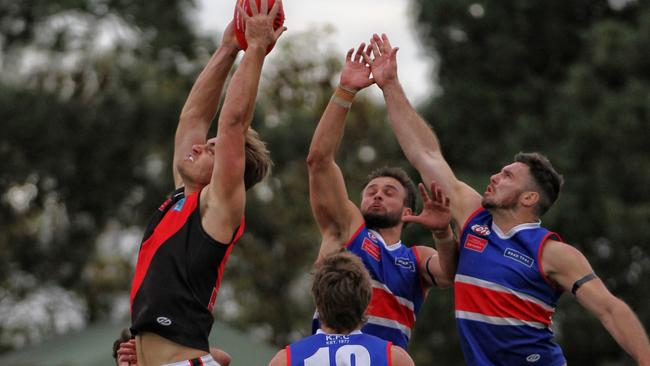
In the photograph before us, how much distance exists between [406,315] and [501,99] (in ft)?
58.6

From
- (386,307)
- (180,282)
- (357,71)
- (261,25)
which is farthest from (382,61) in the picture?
(180,282)

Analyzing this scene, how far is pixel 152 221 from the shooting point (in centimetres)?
808

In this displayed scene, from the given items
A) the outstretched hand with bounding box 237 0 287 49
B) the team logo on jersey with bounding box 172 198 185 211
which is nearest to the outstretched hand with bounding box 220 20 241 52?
the outstretched hand with bounding box 237 0 287 49

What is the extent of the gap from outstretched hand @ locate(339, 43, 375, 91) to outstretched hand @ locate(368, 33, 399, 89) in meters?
0.07

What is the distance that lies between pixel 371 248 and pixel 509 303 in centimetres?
139

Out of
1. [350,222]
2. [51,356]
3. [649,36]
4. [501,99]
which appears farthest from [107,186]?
[350,222]

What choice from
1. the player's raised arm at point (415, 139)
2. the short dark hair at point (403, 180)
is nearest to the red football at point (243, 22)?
the player's raised arm at point (415, 139)

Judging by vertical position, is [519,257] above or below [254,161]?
below

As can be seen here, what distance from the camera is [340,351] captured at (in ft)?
23.6

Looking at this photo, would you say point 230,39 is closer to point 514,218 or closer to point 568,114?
point 514,218

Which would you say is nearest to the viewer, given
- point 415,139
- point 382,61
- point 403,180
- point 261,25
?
point 261,25

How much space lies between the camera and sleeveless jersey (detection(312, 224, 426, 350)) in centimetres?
922

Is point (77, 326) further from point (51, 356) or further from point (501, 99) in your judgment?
point (501, 99)

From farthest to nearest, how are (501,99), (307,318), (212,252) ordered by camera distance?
(307,318)
(501,99)
(212,252)
